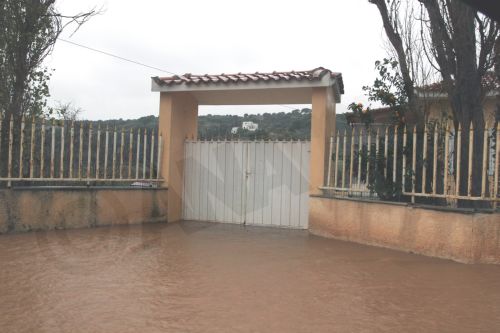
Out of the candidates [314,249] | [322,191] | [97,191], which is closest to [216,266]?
[314,249]

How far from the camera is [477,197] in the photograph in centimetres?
599

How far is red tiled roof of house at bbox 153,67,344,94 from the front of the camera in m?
8.41

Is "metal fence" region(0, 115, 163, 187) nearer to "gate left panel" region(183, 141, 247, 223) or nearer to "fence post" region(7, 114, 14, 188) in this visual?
"fence post" region(7, 114, 14, 188)

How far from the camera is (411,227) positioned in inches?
265

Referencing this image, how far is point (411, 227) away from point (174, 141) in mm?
5240

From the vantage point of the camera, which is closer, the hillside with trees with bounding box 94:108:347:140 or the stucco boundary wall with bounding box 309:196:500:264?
the stucco boundary wall with bounding box 309:196:500:264

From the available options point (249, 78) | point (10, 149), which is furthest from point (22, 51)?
point (249, 78)

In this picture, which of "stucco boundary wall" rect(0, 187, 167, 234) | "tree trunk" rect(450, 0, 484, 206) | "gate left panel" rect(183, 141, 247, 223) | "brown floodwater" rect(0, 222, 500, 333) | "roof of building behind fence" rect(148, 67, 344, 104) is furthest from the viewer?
"gate left panel" rect(183, 141, 247, 223)

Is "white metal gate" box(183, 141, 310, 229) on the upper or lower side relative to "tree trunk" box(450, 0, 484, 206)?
lower

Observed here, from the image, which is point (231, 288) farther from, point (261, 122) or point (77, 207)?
point (261, 122)

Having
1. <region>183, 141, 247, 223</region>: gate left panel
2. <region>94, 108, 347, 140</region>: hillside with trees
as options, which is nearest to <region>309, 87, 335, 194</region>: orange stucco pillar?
<region>183, 141, 247, 223</region>: gate left panel

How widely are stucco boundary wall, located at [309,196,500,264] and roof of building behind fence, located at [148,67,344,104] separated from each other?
7.05 feet

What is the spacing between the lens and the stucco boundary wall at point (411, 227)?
6.04 m

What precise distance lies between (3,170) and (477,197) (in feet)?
23.9
